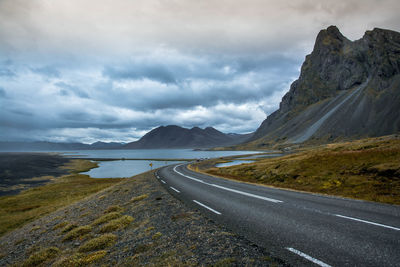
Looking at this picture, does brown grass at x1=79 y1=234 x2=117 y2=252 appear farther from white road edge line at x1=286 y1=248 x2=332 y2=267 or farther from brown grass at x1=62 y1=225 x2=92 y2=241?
white road edge line at x1=286 y1=248 x2=332 y2=267

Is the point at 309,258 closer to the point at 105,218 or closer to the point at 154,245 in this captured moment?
the point at 154,245

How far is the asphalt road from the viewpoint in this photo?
17.5ft

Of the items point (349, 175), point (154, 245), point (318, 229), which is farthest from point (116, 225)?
point (349, 175)

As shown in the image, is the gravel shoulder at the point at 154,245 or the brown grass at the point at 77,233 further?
the brown grass at the point at 77,233

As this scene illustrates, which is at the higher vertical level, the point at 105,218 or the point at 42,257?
the point at 105,218

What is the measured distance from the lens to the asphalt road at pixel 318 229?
5.33m

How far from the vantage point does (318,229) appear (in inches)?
285

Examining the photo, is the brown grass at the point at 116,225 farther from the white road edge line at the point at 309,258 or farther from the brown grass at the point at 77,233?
the white road edge line at the point at 309,258

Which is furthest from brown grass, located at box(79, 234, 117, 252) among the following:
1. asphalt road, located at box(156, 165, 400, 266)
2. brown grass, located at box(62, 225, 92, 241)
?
asphalt road, located at box(156, 165, 400, 266)

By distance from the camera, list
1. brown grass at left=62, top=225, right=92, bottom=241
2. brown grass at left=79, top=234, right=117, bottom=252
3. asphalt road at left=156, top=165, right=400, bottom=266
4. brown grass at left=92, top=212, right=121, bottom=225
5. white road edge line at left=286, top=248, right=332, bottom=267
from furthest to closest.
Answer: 1. brown grass at left=92, top=212, right=121, bottom=225
2. brown grass at left=62, top=225, right=92, bottom=241
3. brown grass at left=79, top=234, right=117, bottom=252
4. asphalt road at left=156, top=165, right=400, bottom=266
5. white road edge line at left=286, top=248, right=332, bottom=267

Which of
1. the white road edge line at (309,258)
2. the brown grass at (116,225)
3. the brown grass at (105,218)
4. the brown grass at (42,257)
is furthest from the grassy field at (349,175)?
the brown grass at (42,257)

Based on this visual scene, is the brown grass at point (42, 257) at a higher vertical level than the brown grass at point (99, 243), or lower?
lower

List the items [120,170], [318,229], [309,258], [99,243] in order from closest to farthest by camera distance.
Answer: [309,258]
[318,229]
[99,243]
[120,170]

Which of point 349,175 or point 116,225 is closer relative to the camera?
point 116,225
